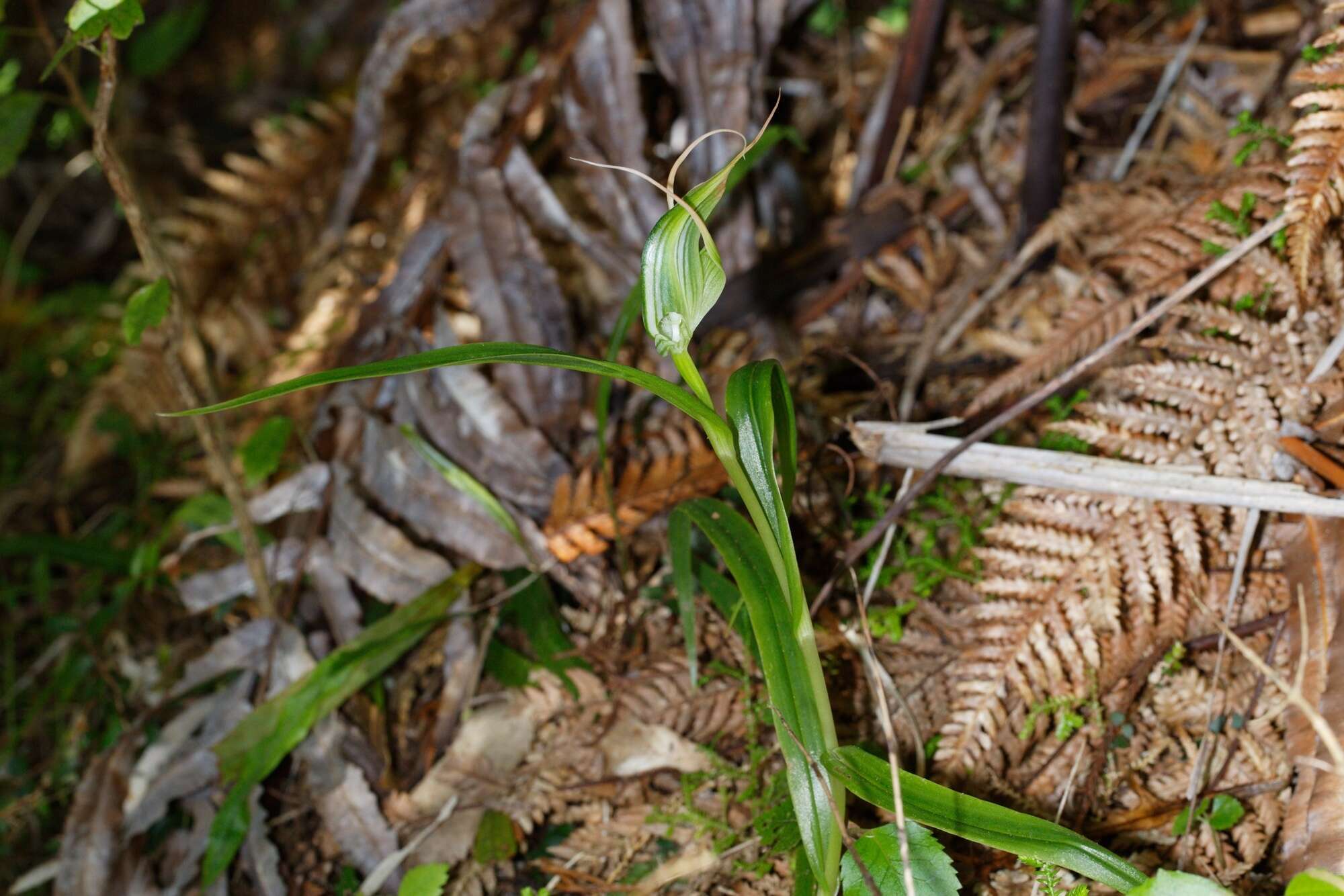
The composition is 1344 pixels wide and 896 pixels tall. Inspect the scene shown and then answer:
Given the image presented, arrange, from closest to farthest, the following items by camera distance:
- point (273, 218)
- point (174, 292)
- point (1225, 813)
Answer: point (1225, 813) → point (174, 292) → point (273, 218)

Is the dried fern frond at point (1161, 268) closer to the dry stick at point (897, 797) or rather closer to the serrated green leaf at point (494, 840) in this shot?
the dry stick at point (897, 797)

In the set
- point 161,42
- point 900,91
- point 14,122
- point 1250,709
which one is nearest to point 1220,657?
point 1250,709

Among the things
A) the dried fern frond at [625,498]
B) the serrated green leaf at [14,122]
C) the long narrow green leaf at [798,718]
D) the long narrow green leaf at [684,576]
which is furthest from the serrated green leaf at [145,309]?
the long narrow green leaf at [798,718]

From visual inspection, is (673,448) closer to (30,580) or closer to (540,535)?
(540,535)

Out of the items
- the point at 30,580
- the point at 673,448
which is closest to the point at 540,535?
the point at 673,448

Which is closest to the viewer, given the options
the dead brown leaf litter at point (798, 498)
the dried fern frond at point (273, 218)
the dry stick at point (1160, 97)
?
the dead brown leaf litter at point (798, 498)

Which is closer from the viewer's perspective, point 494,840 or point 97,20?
point 97,20

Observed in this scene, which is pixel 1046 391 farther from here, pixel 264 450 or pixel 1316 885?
pixel 264 450
